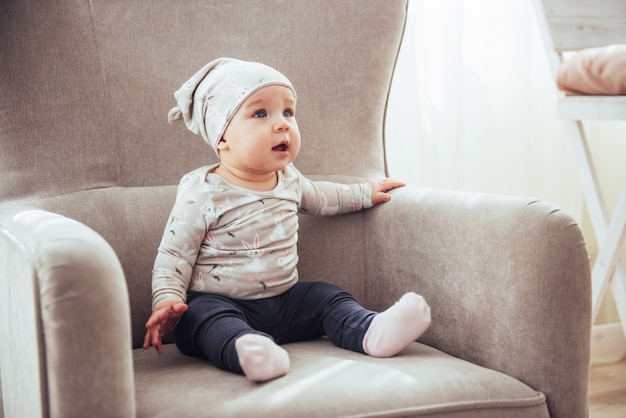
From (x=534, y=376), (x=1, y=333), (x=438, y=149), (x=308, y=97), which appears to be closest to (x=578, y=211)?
(x=438, y=149)

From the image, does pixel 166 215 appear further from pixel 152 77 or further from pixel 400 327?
pixel 400 327

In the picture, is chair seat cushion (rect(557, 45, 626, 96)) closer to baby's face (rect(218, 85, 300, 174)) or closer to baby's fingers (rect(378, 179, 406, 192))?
baby's fingers (rect(378, 179, 406, 192))

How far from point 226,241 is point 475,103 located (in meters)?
0.99

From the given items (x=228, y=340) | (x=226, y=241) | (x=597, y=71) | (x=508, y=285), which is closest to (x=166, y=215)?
(x=226, y=241)

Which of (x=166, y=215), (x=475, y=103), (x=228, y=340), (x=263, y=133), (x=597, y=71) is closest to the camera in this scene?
(x=228, y=340)

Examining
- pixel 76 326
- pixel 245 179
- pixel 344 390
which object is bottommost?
pixel 344 390

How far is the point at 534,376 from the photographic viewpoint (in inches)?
42.1

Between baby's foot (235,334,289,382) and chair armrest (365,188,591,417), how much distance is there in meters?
0.32

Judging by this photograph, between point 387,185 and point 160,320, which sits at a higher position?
point 387,185

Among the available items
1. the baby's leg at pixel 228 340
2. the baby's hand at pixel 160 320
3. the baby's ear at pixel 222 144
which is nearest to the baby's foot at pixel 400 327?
the baby's leg at pixel 228 340

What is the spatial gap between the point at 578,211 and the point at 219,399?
1.53m

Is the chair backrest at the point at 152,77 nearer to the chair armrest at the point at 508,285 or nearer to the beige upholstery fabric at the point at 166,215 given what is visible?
the beige upholstery fabric at the point at 166,215

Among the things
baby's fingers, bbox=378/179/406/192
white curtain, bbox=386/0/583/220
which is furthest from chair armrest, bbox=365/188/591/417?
white curtain, bbox=386/0/583/220

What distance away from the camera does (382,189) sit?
4.70ft
